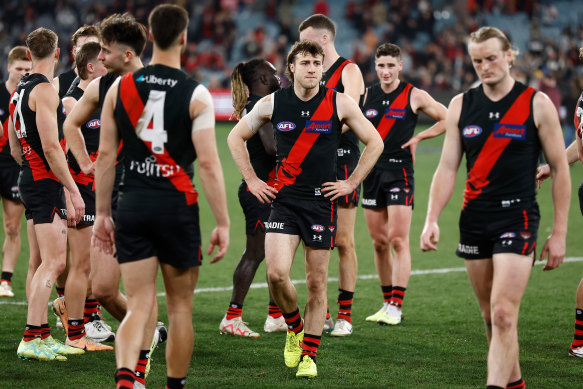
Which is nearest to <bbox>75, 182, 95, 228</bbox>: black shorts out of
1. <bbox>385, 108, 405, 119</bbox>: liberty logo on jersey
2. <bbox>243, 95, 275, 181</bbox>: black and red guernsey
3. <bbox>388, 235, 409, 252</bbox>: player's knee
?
<bbox>243, 95, 275, 181</bbox>: black and red guernsey

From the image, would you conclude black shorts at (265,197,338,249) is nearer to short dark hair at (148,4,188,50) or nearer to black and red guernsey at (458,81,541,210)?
black and red guernsey at (458,81,541,210)

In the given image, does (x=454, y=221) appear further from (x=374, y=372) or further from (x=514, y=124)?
(x=514, y=124)

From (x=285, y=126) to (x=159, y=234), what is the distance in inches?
73.2

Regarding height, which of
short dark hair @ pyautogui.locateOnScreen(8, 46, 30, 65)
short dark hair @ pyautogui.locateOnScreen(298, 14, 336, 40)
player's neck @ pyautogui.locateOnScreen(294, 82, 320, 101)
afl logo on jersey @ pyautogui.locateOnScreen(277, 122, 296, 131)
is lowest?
afl logo on jersey @ pyautogui.locateOnScreen(277, 122, 296, 131)

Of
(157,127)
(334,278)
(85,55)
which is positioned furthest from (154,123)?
(334,278)

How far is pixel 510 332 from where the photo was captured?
477 centimetres

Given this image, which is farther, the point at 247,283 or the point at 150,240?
the point at 247,283

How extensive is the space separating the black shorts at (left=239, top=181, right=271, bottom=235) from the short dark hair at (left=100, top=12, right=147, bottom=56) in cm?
265

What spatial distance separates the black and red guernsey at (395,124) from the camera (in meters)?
8.45

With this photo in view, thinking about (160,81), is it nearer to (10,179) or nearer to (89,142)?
(89,142)

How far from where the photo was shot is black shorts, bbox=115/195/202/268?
469 centimetres

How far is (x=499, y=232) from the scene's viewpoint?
493cm

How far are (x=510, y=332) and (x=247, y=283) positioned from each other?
133 inches

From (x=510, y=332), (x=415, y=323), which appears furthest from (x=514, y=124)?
(x=415, y=323)
